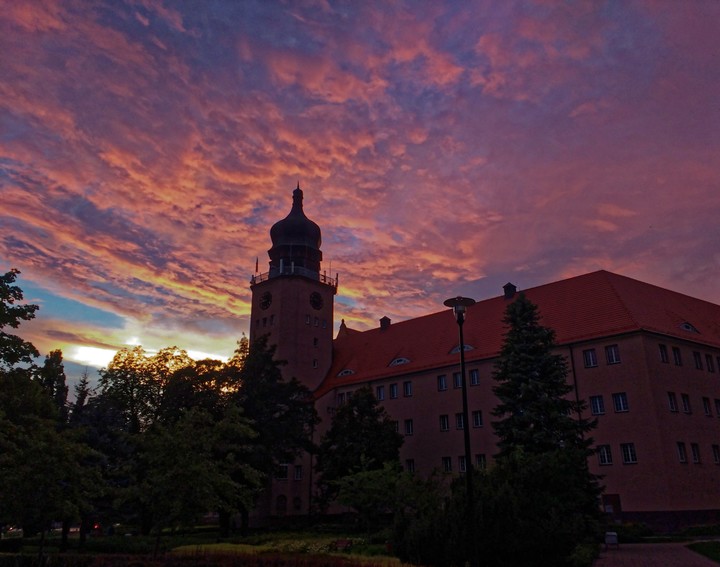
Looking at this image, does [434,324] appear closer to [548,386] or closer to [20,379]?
[548,386]

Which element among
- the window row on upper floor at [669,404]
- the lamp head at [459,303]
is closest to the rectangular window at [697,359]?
the window row on upper floor at [669,404]

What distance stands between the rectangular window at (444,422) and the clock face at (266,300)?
2331cm

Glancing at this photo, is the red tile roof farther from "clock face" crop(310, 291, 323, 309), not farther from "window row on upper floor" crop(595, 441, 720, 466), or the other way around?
"window row on upper floor" crop(595, 441, 720, 466)

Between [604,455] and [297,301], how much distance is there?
111 ft

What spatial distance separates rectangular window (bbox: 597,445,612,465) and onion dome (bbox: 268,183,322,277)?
115 feet

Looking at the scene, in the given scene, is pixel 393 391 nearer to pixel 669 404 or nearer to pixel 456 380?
pixel 456 380

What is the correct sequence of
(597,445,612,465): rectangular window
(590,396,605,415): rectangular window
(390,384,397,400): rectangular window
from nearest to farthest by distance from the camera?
1. (597,445,612,465): rectangular window
2. (590,396,605,415): rectangular window
3. (390,384,397,400): rectangular window

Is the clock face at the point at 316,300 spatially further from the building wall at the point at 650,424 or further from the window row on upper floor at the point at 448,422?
the building wall at the point at 650,424

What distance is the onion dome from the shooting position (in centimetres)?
6431

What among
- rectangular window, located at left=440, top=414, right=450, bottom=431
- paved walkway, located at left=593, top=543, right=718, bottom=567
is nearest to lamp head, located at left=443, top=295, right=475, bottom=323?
paved walkway, located at left=593, top=543, right=718, bottom=567

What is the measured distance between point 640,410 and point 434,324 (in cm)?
2348

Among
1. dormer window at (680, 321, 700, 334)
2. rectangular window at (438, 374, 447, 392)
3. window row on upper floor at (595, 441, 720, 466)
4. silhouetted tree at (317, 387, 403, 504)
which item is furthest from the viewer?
rectangular window at (438, 374, 447, 392)

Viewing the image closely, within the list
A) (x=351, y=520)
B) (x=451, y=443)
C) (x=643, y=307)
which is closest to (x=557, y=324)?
(x=643, y=307)

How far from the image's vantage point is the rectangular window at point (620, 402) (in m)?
38.6
